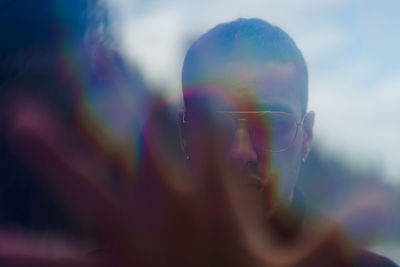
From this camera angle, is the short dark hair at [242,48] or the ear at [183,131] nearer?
the ear at [183,131]

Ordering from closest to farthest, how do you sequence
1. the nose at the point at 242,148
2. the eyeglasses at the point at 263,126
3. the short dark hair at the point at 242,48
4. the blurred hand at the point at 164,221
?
the blurred hand at the point at 164,221 → the nose at the point at 242,148 → the eyeglasses at the point at 263,126 → the short dark hair at the point at 242,48

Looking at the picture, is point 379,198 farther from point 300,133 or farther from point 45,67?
point 45,67

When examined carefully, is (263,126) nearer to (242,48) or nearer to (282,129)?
(282,129)

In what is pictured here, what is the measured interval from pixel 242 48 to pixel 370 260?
83cm

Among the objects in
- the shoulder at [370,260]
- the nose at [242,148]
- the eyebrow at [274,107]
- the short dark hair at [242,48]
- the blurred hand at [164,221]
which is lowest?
the shoulder at [370,260]

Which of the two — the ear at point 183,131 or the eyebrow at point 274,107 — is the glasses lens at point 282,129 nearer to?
the eyebrow at point 274,107

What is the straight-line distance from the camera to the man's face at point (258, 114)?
5.62ft

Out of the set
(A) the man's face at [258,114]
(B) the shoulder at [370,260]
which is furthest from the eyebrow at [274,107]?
(B) the shoulder at [370,260]

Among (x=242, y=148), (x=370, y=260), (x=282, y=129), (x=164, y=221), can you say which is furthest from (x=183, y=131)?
(x=370, y=260)

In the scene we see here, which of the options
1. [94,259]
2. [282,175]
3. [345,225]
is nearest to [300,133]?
[282,175]

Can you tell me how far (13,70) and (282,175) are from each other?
1313mm

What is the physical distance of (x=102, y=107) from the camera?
2908 millimetres

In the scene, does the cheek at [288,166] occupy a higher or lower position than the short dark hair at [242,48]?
lower

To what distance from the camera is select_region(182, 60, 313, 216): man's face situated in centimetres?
171
